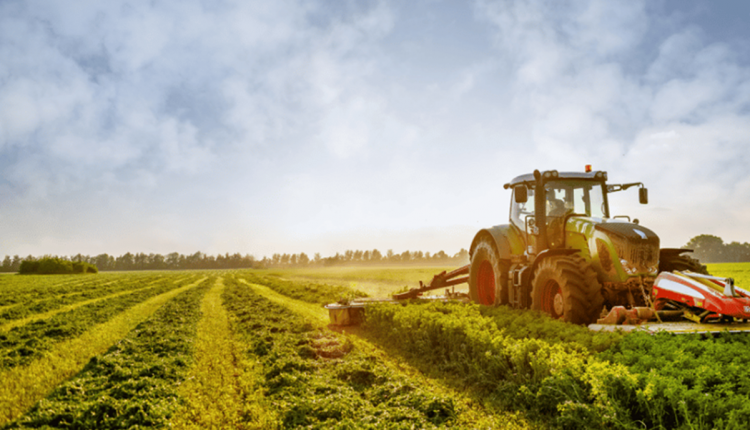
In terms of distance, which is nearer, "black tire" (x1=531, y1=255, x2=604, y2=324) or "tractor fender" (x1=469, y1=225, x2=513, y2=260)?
"black tire" (x1=531, y1=255, x2=604, y2=324)

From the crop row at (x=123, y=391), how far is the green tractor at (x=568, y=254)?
6526mm

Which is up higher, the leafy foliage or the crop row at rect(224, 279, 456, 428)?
the crop row at rect(224, 279, 456, 428)

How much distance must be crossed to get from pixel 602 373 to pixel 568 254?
156 inches

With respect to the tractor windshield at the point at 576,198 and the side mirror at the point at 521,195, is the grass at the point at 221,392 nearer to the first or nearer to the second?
the side mirror at the point at 521,195

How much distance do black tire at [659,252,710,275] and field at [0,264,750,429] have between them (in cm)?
267

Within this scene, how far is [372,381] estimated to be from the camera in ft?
22.7

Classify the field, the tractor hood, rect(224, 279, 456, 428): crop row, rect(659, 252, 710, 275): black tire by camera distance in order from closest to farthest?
the field
rect(224, 279, 456, 428): crop row
the tractor hood
rect(659, 252, 710, 275): black tire

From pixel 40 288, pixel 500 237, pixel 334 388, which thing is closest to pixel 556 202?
pixel 500 237

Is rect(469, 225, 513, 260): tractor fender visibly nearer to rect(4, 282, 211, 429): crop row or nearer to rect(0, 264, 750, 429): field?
rect(0, 264, 750, 429): field

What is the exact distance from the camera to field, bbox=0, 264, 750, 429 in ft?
14.4

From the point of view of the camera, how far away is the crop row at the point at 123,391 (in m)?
5.63

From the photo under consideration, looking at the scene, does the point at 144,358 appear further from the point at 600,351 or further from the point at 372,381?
the point at 600,351

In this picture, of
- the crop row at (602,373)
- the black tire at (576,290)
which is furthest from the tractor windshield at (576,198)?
the crop row at (602,373)

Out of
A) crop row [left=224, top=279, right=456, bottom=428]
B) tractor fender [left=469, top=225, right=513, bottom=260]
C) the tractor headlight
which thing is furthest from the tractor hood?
crop row [left=224, top=279, right=456, bottom=428]
